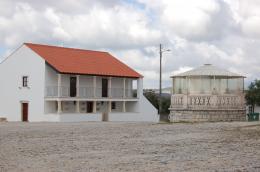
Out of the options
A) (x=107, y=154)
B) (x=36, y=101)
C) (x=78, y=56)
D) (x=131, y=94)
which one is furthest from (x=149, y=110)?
(x=107, y=154)

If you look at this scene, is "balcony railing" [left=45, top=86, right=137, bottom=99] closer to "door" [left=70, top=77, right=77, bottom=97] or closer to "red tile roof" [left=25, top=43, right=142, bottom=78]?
"door" [left=70, top=77, right=77, bottom=97]

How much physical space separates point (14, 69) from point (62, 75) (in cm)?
491

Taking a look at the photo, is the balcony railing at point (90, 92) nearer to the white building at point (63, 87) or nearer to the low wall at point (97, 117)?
the white building at point (63, 87)

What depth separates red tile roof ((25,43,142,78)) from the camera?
1873 inches

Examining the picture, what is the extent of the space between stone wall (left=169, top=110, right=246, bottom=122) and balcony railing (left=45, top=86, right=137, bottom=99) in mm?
8432

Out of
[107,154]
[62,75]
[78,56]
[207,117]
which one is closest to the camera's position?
[107,154]

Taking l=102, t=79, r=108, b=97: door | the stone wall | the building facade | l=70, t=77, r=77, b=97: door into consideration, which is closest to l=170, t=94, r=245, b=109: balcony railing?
the building facade

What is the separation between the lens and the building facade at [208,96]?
44344 mm

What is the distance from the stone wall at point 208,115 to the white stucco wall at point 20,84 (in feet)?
39.8

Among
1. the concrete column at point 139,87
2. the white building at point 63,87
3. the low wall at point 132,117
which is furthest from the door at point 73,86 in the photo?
the concrete column at point 139,87

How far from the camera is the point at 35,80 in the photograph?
47.0 meters

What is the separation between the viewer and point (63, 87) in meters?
47.1

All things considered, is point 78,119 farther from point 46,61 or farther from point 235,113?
point 235,113

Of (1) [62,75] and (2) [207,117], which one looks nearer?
(2) [207,117]
